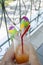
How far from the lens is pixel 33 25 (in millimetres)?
2195

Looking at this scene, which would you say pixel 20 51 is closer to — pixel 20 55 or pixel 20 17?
pixel 20 55

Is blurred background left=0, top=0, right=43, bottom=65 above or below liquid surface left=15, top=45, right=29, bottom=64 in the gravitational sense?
below

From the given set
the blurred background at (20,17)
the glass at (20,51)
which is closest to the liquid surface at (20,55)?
the glass at (20,51)

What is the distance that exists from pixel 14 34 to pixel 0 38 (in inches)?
38.5

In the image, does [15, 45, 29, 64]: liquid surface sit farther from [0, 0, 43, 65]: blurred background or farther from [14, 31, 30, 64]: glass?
[0, 0, 43, 65]: blurred background

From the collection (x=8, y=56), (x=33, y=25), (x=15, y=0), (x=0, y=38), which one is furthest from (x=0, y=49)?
(x=8, y=56)

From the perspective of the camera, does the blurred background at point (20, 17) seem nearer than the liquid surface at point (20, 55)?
No

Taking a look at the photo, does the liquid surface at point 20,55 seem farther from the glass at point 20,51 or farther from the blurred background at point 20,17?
the blurred background at point 20,17

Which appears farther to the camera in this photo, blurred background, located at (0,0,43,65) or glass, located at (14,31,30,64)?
blurred background, located at (0,0,43,65)

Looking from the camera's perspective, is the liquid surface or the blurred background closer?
the liquid surface

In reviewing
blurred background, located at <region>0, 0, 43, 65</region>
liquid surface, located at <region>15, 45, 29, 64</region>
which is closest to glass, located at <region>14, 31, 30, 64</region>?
liquid surface, located at <region>15, 45, 29, 64</region>

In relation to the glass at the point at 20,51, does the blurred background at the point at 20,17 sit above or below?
below

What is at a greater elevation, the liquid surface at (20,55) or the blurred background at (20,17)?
the liquid surface at (20,55)

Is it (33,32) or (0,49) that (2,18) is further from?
(33,32)
